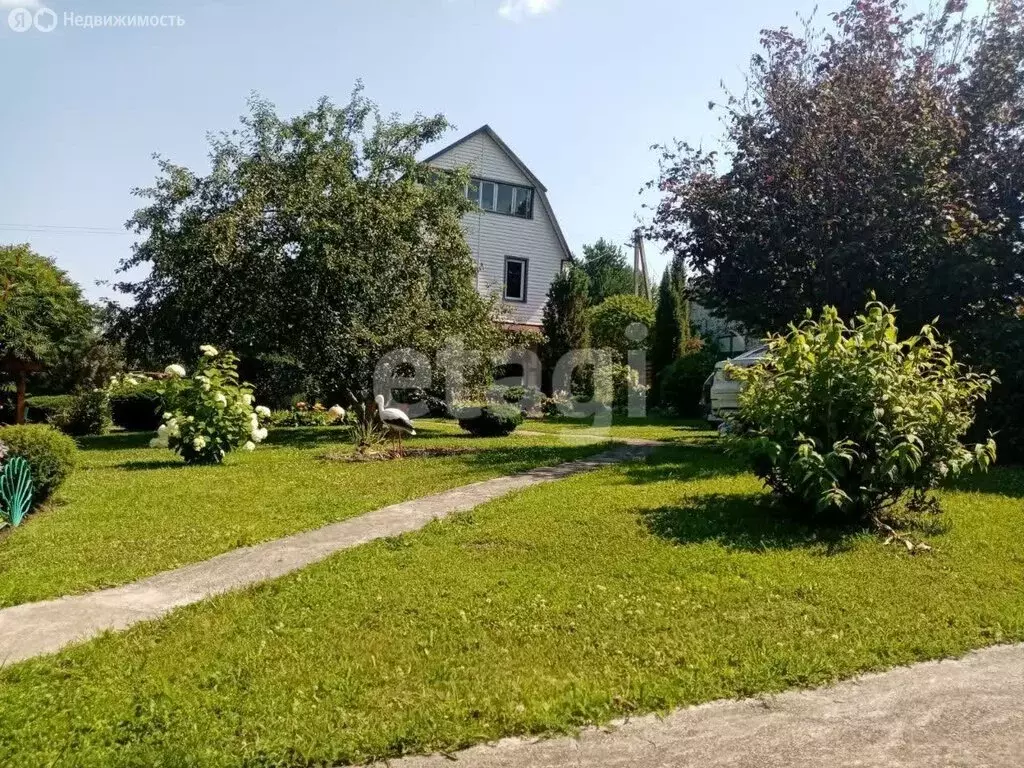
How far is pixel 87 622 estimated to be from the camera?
4391 millimetres

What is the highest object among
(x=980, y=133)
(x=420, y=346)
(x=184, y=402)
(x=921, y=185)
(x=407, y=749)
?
(x=980, y=133)

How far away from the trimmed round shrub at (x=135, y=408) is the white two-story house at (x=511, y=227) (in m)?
11.4

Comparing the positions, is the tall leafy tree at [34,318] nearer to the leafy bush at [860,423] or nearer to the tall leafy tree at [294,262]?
the tall leafy tree at [294,262]

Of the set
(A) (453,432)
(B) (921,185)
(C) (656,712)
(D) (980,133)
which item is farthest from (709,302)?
(C) (656,712)

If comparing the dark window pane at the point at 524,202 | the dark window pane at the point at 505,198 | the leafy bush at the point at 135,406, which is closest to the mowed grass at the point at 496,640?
the leafy bush at the point at 135,406

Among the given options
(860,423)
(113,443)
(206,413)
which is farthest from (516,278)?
(860,423)

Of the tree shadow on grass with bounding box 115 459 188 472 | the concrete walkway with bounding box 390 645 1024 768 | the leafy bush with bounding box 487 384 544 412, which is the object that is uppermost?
the leafy bush with bounding box 487 384 544 412

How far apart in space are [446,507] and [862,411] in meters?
3.84

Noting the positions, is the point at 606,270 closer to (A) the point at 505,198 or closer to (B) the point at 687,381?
(A) the point at 505,198

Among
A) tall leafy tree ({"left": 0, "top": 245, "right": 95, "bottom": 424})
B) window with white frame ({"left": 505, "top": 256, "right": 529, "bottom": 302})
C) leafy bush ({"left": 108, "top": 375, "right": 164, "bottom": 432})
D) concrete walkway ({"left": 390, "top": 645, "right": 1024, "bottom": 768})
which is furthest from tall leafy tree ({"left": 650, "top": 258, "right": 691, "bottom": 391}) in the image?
concrete walkway ({"left": 390, "top": 645, "right": 1024, "bottom": 768})

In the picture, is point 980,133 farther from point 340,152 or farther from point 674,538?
point 340,152

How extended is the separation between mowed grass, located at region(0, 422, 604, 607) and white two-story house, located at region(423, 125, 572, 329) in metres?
14.8

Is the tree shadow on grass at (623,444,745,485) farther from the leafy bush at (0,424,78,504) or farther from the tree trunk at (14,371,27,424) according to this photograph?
the tree trunk at (14,371,27,424)

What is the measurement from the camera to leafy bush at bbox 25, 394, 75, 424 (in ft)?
62.0
